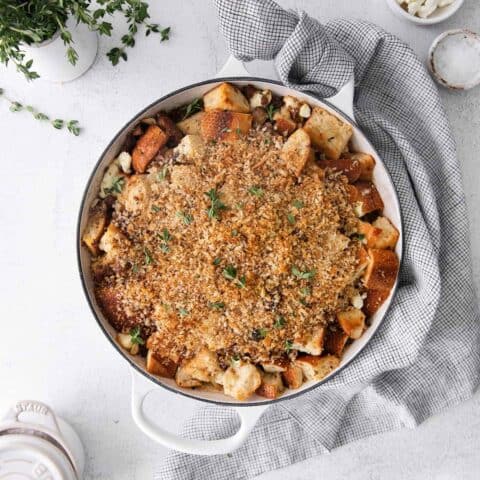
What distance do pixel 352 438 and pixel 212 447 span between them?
605 mm

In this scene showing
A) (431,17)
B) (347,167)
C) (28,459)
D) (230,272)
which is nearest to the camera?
(230,272)

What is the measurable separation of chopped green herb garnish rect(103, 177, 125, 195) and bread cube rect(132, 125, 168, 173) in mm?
61

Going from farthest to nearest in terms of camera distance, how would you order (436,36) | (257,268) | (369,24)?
(436,36)
(369,24)
(257,268)

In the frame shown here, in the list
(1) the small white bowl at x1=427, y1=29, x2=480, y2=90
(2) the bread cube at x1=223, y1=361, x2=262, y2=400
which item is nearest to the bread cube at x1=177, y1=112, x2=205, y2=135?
(2) the bread cube at x1=223, y1=361, x2=262, y2=400

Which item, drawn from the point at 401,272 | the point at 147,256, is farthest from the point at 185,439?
the point at 401,272

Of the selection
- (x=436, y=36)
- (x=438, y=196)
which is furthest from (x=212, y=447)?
(x=436, y=36)

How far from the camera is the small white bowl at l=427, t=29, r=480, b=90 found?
223cm

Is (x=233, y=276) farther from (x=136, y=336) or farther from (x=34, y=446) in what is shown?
(x=34, y=446)

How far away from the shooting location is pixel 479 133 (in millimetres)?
2312

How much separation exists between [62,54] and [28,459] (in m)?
1.22

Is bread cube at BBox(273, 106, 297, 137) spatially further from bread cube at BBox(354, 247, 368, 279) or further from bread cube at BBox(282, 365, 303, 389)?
bread cube at BBox(282, 365, 303, 389)

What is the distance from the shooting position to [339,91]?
78.9 inches

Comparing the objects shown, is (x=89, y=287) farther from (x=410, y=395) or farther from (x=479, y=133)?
(x=479, y=133)

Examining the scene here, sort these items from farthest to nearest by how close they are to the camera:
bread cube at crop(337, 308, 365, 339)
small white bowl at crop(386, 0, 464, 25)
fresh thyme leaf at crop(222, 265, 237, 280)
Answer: small white bowl at crop(386, 0, 464, 25) < bread cube at crop(337, 308, 365, 339) < fresh thyme leaf at crop(222, 265, 237, 280)
